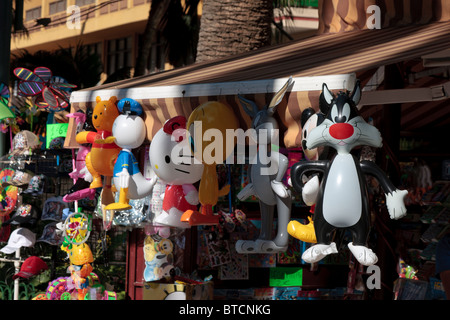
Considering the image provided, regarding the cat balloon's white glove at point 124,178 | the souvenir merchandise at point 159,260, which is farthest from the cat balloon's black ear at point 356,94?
the souvenir merchandise at point 159,260

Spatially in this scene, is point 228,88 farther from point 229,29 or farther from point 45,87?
point 229,29

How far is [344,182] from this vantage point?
397cm

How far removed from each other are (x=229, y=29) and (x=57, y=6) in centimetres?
1875

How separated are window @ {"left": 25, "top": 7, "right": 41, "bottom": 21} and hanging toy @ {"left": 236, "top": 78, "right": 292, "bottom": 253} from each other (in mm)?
24316

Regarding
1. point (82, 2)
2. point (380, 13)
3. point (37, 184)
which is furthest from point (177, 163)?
point (82, 2)

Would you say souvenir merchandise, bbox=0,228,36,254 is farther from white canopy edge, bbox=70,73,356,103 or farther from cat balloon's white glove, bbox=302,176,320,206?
cat balloon's white glove, bbox=302,176,320,206

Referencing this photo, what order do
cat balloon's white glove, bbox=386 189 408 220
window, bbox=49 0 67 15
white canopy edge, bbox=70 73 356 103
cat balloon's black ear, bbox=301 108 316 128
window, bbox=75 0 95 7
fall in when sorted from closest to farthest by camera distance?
cat balloon's white glove, bbox=386 189 408 220
white canopy edge, bbox=70 73 356 103
cat balloon's black ear, bbox=301 108 316 128
window, bbox=75 0 95 7
window, bbox=49 0 67 15

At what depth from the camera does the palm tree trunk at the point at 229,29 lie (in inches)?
362

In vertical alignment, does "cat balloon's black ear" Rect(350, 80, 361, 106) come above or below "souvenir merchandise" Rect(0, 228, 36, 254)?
above

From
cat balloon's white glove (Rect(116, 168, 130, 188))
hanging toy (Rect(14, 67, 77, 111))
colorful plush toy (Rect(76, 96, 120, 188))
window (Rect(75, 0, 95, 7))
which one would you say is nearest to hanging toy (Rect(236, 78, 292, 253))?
cat balloon's white glove (Rect(116, 168, 130, 188))

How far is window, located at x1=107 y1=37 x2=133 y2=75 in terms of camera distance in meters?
24.4

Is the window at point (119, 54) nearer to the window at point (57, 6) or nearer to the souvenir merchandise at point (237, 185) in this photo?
the window at point (57, 6)

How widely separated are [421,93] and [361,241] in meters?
1.21
